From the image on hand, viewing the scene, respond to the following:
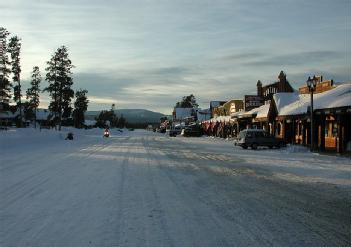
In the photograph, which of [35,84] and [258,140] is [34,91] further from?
[258,140]

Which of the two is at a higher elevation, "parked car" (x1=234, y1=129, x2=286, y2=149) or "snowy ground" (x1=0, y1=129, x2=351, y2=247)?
"parked car" (x1=234, y1=129, x2=286, y2=149)

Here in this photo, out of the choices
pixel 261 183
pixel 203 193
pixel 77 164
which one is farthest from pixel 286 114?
pixel 203 193

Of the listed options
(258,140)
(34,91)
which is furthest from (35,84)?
(258,140)

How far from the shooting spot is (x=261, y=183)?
15.1 m

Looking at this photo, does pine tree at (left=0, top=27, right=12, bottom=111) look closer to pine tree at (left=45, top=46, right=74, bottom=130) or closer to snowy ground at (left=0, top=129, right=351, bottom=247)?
pine tree at (left=45, top=46, right=74, bottom=130)

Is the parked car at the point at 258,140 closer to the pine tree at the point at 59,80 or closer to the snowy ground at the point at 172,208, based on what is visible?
the snowy ground at the point at 172,208

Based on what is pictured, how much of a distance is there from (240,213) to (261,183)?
5.42 m

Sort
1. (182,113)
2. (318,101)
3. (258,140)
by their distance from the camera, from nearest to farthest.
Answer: (318,101)
(258,140)
(182,113)

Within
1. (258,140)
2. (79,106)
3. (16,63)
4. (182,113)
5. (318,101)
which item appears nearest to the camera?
(318,101)

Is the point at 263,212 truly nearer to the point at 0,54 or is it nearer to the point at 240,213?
the point at 240,213

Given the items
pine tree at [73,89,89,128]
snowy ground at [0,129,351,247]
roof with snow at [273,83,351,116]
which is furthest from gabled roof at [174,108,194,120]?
snowy ground at [0,129,351,247]

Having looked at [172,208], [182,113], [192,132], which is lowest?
[172,208]

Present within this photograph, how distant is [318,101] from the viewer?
3497 centimetres

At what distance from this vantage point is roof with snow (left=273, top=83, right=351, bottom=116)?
30.8m
